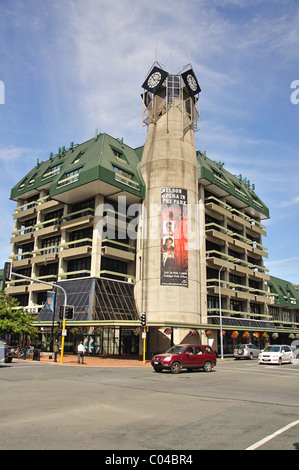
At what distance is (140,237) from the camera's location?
51.3m

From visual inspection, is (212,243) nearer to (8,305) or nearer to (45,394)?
(8,305)

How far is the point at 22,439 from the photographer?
6.96m

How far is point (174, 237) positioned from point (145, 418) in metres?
39.8

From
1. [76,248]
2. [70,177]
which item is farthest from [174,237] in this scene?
[70,177]

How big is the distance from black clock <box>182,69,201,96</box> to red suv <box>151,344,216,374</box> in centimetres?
4352

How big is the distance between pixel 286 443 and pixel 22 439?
491 centimetres

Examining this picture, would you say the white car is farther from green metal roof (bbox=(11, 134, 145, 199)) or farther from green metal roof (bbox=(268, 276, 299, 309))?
green metal roof (bbox=(268, 276, 299, 309))

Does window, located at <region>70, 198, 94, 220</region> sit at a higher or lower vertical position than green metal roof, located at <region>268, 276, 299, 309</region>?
higher

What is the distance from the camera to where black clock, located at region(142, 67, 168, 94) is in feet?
181

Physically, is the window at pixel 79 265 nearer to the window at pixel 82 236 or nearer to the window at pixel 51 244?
the window at pixel 82 236

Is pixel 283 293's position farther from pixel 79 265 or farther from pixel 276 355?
pixel 276 355

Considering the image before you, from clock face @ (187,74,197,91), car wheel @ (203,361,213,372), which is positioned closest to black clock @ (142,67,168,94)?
clock face @ (187,74,197,91)

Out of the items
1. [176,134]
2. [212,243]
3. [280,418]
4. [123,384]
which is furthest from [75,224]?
[280,418]

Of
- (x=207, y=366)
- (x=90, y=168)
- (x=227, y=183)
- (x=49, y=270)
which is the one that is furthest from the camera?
(x=227, y=183)
